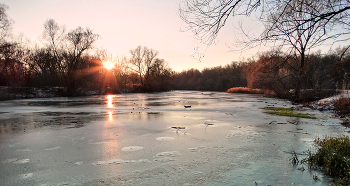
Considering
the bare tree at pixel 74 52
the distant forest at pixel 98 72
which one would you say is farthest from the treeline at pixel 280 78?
the bare tree at pixel 74 52

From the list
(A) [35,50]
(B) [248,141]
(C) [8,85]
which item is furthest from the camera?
(A) [35,50]

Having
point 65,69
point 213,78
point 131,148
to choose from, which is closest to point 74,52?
point 65,69

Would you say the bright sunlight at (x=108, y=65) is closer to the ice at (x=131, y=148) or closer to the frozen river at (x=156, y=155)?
the frozen river at (x=156, y=155)

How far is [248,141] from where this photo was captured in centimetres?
539

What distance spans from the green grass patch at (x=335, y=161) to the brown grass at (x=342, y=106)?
24.5ft

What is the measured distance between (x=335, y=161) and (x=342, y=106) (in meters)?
9.43

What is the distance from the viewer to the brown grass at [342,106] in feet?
34.2

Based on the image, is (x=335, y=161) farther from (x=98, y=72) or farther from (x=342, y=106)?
(x=98, y=72)

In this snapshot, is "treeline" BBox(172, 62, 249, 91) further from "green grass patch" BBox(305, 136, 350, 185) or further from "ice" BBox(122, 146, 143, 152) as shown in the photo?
"green grass patch" BBox(305, 136, 350, 185)

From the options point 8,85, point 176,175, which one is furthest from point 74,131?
point 8,85

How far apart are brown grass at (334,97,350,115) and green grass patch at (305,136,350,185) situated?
747 centimetres

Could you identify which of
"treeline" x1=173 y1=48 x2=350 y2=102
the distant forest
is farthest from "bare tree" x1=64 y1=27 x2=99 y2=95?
"treeline" x1=173 y1=48 x2=350 y2=102

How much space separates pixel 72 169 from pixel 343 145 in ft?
15.9

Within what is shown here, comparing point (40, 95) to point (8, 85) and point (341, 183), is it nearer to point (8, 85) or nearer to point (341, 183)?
point (8, 85)
